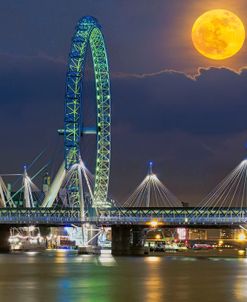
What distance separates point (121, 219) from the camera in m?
144

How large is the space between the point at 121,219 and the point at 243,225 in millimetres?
20263

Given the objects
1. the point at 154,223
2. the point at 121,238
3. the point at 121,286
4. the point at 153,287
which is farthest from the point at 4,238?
the point at 153,287

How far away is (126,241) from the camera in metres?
154

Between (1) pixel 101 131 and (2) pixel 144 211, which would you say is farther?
(2) pixel 144 211

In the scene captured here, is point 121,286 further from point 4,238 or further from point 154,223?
point 4,238

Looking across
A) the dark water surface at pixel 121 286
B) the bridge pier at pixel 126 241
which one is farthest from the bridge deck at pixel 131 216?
the dark water surface at pixel 121 286

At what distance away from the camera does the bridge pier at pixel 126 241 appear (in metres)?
150

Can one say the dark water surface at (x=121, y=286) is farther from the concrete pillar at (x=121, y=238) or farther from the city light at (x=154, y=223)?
the concrete pillar at (x=121, y=238)

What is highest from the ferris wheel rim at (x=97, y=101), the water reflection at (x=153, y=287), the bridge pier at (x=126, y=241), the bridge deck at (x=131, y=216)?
the ferris wheel rim at (x=97, y=101)

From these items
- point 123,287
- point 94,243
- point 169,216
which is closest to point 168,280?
point 123,287

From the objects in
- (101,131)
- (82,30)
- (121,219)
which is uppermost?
(82,30)

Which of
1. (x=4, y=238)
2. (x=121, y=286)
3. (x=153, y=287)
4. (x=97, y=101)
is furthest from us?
(x=4, y=238)

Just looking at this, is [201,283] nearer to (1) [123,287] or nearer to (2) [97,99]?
(1) [123,287]

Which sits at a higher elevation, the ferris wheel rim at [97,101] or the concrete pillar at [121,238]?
the ferris wheel rim at [97,101]
